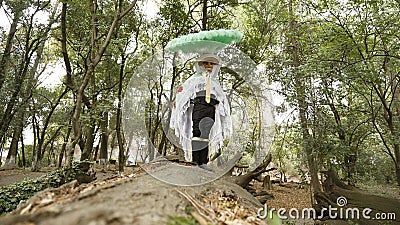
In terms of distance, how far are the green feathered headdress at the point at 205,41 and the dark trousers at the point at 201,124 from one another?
58 cm

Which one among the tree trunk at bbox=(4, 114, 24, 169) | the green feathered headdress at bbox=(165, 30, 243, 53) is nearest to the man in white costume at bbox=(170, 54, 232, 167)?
the green feathered headdress at bbox=(165, 30, 243, 53)

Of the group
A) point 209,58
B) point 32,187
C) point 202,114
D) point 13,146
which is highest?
point 209,58

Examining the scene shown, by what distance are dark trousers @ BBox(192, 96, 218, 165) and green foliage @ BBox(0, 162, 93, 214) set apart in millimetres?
3449

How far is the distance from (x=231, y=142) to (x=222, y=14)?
8.68 m

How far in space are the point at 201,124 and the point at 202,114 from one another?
0.12 m

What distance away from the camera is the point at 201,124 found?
3725 millimetres

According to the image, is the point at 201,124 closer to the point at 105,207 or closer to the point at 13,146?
the point at 105,207

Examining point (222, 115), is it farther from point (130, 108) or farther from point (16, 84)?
point (16, 84)

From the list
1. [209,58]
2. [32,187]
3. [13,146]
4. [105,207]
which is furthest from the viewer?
[13,146]

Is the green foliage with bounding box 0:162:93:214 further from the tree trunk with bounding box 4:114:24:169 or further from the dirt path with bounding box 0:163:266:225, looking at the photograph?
the tree trunk with bounding box 4:114:24:169

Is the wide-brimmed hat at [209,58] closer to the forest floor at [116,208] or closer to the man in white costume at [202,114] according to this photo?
the man in white costume at [202,114]

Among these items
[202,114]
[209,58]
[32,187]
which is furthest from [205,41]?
[32,187]

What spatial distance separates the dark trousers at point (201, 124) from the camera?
3.68 metres

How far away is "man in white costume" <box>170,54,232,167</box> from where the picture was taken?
3662 millimetres
